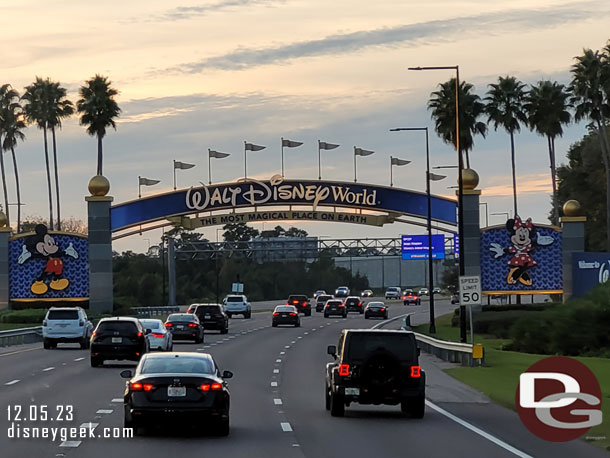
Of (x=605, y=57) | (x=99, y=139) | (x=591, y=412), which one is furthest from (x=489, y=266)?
(x=591, y=412)

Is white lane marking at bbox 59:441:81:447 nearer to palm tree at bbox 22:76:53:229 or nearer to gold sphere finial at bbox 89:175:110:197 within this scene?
gold sphere finial at bbox 89:175:110:197

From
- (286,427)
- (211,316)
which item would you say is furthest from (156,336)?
(286,427)

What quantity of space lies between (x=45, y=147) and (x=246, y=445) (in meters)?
103

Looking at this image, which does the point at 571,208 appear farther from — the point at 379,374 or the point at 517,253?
the point at 379,374

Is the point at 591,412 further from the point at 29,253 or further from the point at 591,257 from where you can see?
the point at 29,253

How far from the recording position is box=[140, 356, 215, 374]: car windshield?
69.6 ft

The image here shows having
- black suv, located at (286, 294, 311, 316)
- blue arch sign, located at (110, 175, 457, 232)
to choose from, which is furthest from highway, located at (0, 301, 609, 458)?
black suv, located at (286, 294, 311, 316)

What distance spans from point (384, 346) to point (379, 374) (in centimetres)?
65

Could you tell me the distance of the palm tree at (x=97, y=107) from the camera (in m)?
100

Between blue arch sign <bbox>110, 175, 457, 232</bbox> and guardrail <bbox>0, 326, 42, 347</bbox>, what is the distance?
13.9 metres

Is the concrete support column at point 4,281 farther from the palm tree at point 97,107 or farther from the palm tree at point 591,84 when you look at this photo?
the palm tree at point 591,84

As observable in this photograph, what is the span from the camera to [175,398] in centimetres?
2070

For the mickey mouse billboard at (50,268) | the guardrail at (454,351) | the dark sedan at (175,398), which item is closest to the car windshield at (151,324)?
the guardrail at (454,351)

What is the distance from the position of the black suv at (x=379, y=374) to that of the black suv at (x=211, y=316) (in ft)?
154
